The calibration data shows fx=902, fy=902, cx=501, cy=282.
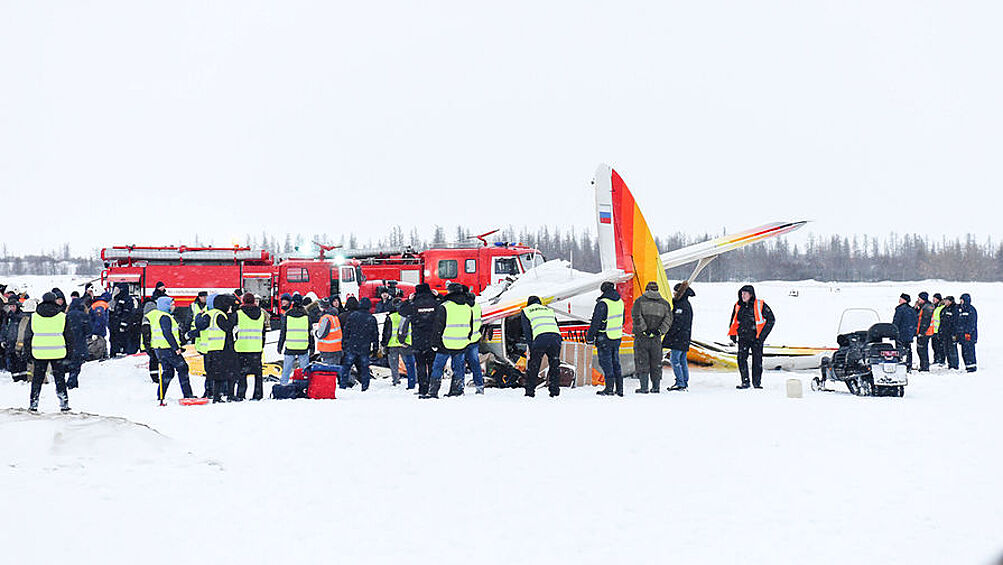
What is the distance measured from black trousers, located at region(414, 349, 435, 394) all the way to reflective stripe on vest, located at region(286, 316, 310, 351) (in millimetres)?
2076

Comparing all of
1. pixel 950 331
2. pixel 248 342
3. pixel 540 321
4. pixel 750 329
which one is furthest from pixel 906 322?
pixel 248 342

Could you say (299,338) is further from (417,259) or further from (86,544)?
(417,259)

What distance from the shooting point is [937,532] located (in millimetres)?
6016

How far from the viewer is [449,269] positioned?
24938mm

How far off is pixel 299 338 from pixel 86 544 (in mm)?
8451

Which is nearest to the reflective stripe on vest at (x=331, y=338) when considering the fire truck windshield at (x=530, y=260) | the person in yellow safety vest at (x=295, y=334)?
the person in yellow safety vest at (x=295, y=334)

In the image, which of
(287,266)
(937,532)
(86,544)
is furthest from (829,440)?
(287,266)

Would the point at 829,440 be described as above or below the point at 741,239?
below

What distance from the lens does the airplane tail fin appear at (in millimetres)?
15805

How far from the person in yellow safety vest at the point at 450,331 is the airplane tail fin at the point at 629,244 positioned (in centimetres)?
383

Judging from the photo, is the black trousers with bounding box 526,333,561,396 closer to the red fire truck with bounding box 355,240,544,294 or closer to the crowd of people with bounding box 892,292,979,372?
the crowd of people with bounding box 892,292,979,372

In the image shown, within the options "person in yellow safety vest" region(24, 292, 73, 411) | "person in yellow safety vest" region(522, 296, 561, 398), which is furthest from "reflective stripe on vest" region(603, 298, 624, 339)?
"person in yellow safety vest" region(24, 292, 73, 411)

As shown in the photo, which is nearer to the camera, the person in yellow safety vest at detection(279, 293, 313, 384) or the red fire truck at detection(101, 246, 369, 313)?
the person in yellow safety vest at detection(279, 293, 313, 384)

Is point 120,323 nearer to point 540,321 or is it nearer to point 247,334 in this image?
point 247,334
